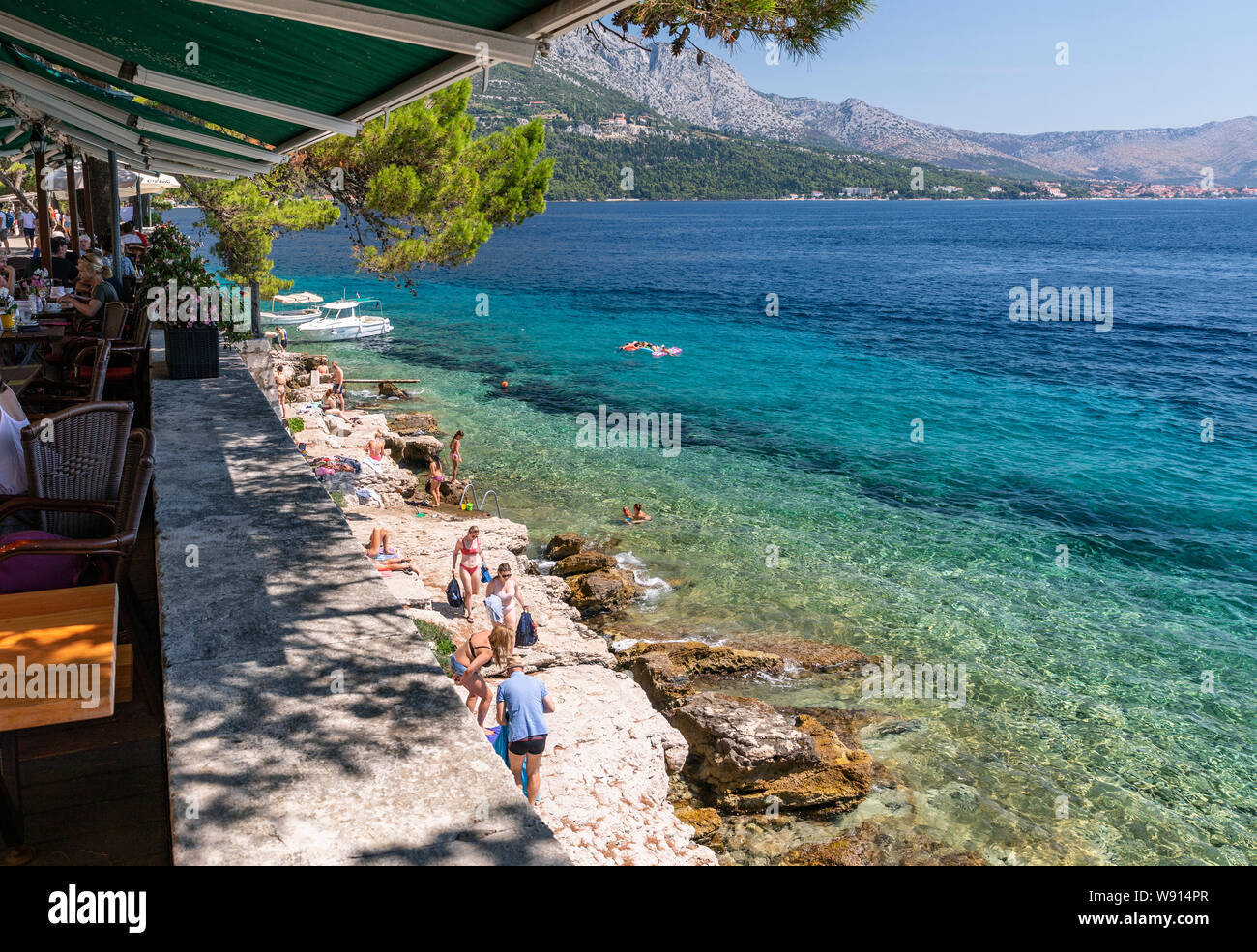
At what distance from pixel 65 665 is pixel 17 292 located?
10888mm

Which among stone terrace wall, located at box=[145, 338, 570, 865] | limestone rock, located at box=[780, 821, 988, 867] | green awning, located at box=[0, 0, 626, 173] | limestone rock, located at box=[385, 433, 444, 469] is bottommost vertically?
limestone rock, located at box=[780, 821, 988, 867]

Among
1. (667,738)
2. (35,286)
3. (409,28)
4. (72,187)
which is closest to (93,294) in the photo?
(35,286)

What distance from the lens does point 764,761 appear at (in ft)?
29.7

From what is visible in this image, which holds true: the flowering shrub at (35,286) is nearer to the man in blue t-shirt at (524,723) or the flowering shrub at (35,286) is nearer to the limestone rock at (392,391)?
the man in blue t-shirt at (524,723)

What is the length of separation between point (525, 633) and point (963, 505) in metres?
14.2

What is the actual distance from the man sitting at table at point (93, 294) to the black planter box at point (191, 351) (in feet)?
7.32

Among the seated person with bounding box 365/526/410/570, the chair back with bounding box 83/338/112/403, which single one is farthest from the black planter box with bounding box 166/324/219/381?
the seated person with bounding box 365/526/410/570

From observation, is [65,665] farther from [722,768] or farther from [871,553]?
[871,553]

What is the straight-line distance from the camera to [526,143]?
60.7 feet

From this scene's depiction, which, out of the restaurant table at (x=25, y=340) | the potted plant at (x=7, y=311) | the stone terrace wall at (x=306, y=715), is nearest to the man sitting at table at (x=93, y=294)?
the restaurant table at (x=25, y=340)

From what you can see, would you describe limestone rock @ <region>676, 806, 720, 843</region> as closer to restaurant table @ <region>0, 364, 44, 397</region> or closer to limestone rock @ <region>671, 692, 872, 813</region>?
limestone rock @ <region>671, 692, 872, 813</region>

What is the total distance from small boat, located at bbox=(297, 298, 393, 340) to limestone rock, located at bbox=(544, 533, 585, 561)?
29669 millimetres

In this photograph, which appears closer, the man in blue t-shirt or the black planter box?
the man in blue t-shirt

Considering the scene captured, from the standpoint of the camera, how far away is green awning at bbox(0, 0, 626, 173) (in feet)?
11.2
